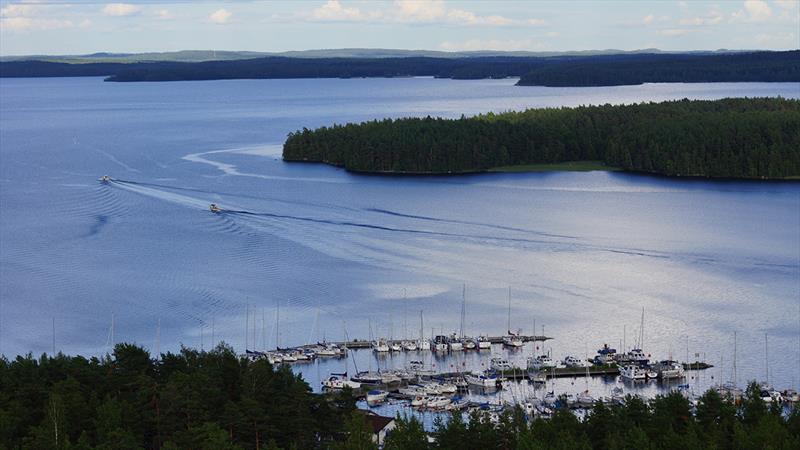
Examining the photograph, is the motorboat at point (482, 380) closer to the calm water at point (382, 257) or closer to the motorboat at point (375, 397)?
the calm water at point (382, 257)

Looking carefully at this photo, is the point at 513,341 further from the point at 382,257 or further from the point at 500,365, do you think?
the point at 382,257

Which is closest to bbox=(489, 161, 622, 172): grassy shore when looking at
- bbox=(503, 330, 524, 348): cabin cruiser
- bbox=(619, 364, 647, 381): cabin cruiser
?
bbox=(503, 330, 524, 348): cabin cruiser

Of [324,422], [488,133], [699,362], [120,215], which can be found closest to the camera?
[324,422]

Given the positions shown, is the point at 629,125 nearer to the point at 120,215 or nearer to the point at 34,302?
the point at 120,215

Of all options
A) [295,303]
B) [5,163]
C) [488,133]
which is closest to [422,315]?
[295,303]

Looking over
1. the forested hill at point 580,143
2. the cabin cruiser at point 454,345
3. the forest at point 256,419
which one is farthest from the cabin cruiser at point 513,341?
the forested hill at point 580,143

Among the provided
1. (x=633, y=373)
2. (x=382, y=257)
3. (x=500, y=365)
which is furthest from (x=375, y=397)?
(x=382, y=257)

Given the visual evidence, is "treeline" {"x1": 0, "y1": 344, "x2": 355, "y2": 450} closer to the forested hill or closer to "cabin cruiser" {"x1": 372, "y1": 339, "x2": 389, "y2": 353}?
"cabin cruiser" {"x1": 372, "y1": 339, "x2": 389, "y2": 353}
